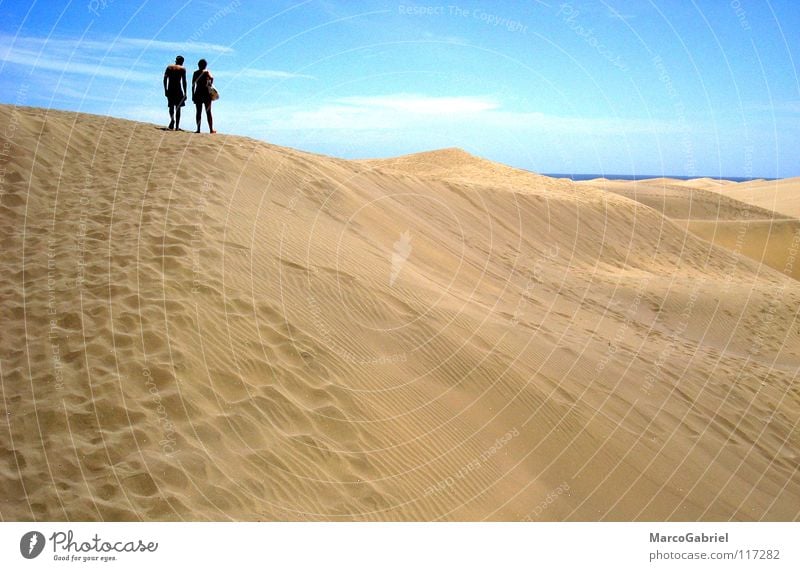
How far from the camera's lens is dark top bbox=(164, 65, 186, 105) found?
44.9 ft

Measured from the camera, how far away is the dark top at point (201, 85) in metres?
14.1

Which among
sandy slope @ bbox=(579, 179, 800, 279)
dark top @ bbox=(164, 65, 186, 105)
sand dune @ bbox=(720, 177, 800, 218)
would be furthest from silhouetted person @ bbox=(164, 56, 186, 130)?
sand dune @ bbox=(720, 177, 800, 218)

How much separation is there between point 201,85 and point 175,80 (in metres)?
0.65

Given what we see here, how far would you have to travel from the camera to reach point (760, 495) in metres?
8.70

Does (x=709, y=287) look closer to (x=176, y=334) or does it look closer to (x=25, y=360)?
(x=176, y=334)

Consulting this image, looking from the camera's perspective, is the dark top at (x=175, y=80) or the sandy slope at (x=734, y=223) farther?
the sandy slope at (x=734, y=223)

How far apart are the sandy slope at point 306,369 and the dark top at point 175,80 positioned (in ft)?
3.08

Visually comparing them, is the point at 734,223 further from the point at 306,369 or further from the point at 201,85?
the point at 306,369

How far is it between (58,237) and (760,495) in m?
11.0

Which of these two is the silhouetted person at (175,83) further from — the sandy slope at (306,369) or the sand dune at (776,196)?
the sand dune at (776,196)

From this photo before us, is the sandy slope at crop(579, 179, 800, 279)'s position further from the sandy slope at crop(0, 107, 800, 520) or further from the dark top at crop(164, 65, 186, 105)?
the dark top at crop(164, 65, 186, 105)

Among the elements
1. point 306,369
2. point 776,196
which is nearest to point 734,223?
point 776,196

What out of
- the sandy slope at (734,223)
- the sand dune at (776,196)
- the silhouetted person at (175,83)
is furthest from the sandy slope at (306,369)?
the sand dune at (776,196)

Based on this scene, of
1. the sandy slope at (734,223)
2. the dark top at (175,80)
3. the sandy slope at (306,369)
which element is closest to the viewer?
the sandy slope at (306,369)
